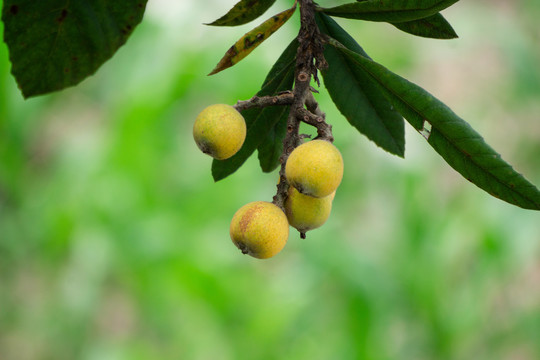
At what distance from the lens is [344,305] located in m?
2.97

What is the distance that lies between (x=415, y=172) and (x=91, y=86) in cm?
206

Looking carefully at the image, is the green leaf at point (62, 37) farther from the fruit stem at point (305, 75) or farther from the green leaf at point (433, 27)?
the green leaf at point (433, 27)

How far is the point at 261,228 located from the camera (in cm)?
57

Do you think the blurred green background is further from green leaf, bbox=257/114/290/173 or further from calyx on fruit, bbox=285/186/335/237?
calyx on fruit, bbox=285/186/335/237

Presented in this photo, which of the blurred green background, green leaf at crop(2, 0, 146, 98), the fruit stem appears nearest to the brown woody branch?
the fruit stem

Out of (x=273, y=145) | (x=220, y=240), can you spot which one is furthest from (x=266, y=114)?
(x=220, y=240)

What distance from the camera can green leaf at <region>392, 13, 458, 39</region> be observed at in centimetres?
58

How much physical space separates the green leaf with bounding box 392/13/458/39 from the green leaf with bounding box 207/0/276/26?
144mm

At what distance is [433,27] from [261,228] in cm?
26

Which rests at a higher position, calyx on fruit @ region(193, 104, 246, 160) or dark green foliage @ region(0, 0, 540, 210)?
dark green foliage @ region(0, 0, 540, 210)

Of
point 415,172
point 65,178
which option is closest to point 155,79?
point 65,178

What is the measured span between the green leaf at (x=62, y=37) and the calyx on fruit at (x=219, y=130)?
12cm

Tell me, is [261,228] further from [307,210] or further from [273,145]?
[273,145]

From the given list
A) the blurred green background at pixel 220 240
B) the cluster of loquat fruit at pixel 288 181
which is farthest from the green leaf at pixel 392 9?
the blurred green background at pixel 220 240
